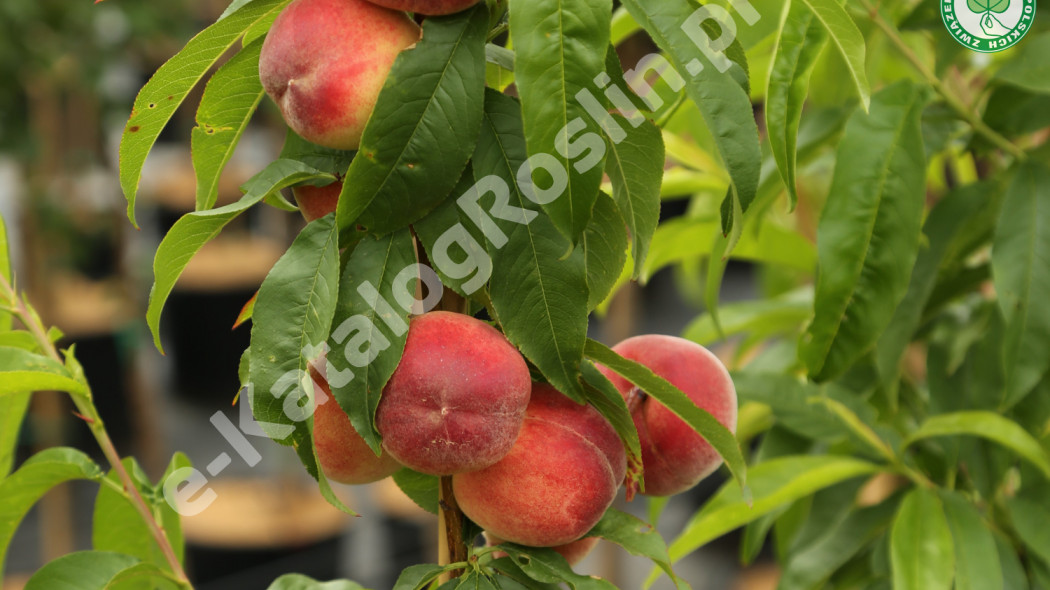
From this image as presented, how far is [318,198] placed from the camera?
0.52m

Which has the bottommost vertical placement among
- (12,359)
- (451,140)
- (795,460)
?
(795,460)

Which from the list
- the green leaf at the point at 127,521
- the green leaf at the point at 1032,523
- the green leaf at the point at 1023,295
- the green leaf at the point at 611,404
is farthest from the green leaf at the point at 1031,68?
the green leaf at the point at 127,521

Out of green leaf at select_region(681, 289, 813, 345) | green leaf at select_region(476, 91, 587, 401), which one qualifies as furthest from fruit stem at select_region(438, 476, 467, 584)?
green leaf at select_region(681, 289, 813, 345)

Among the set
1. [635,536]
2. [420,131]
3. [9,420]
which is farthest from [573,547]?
[9,420]

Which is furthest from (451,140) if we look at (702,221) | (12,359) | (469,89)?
(702,221)

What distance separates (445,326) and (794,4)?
0.27 meters

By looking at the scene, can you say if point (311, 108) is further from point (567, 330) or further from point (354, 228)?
point (567, 330)

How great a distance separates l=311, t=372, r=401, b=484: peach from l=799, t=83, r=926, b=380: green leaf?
0.32 meters

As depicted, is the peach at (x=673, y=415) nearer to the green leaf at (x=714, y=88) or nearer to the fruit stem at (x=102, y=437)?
the green leaf at (x=714, y=88)

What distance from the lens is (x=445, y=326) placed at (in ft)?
1.59

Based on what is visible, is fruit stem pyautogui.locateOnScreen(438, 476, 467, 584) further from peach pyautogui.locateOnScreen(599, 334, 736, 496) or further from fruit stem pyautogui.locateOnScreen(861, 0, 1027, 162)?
fruit stem pyautogui.locateOnScreen(861, 0, 1027, 162)

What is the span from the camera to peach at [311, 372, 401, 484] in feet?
1.68

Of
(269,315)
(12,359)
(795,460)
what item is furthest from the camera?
(795,460)

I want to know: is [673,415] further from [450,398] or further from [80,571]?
[80,571]
